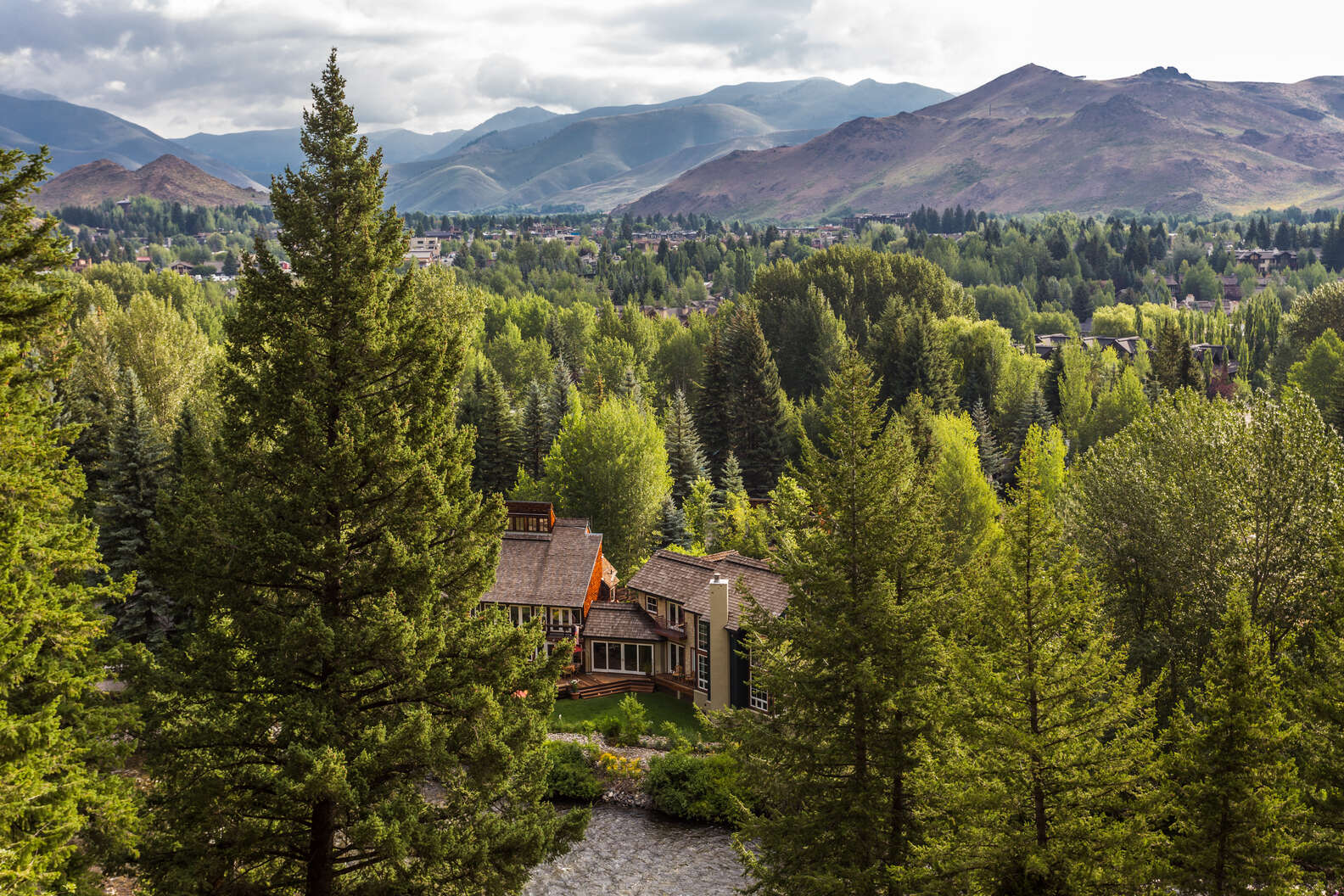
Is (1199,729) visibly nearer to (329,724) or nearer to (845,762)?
(845,762)

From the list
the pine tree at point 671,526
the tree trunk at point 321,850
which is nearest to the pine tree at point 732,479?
the pine tree at point 671,526

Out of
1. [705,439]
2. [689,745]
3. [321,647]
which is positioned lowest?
[689,745]

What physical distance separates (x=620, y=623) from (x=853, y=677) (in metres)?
29.8

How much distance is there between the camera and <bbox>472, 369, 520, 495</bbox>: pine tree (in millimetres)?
70750

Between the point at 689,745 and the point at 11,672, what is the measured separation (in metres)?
30.0

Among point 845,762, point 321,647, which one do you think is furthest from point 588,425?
point 321,647

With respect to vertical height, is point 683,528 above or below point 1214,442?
below

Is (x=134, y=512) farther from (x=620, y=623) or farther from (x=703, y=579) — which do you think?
(x=703, y=579)

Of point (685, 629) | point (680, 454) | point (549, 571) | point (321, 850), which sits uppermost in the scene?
point (321, 850)

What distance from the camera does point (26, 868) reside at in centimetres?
1254

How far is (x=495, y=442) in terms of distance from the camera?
71188 millimetres

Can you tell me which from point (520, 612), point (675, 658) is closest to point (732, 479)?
point (675, 658)

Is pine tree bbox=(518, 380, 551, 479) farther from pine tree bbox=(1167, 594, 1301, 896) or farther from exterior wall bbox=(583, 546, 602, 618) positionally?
pine tree bbox=(1167, 594, 1301, 896)

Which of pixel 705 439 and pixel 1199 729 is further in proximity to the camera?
pixel 705 439
